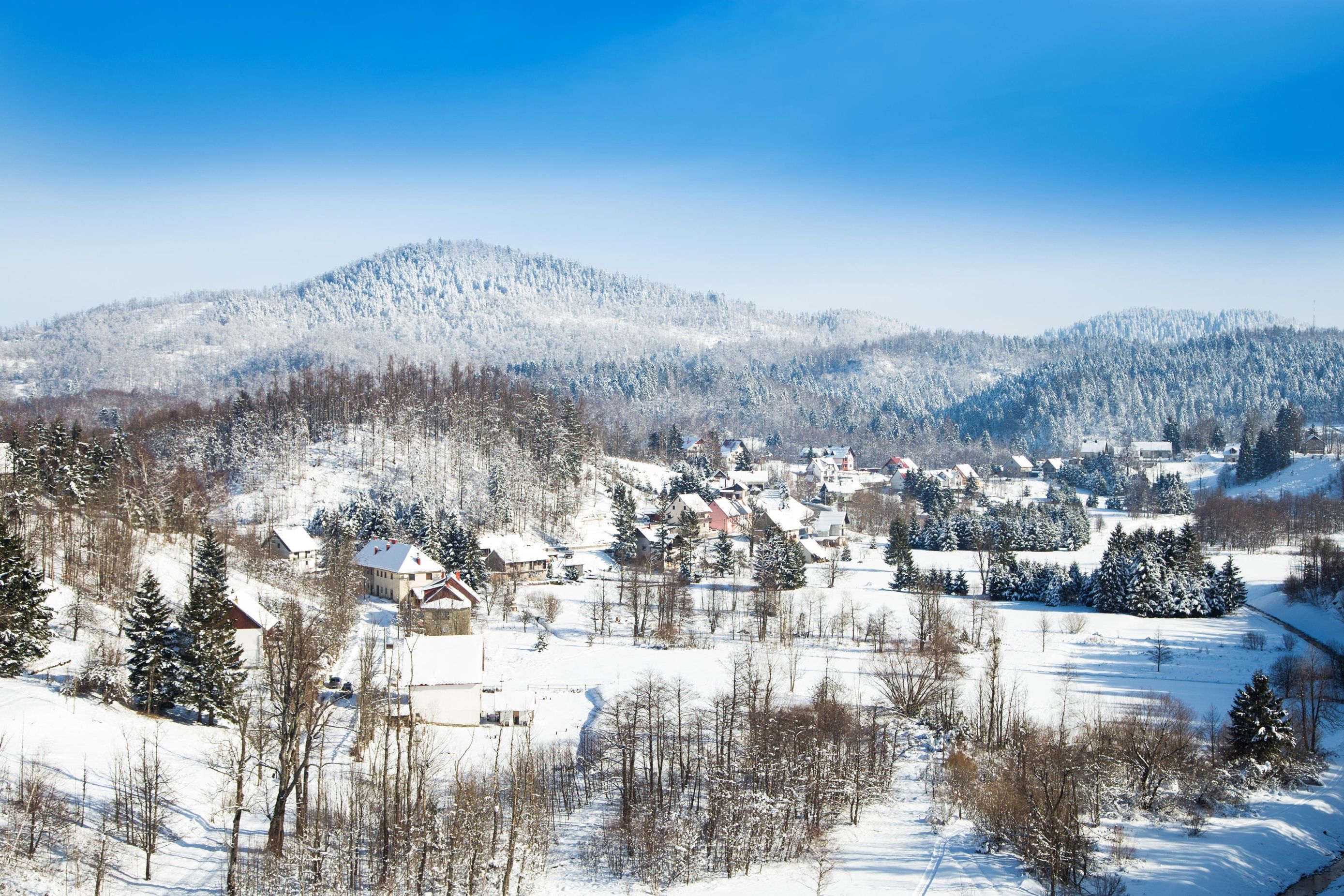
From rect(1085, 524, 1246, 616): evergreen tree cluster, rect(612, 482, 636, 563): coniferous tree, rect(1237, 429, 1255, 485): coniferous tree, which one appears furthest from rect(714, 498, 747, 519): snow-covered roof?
rect(1237, 429, 1255, 485): coniferous tree

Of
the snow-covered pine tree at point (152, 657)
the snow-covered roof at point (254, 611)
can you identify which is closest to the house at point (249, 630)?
the snow-covered roof at point (254, 611)

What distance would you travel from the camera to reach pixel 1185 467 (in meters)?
116

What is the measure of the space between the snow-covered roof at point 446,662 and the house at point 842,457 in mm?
100265

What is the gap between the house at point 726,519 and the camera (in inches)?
2817

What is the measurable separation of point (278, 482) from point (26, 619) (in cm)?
3987

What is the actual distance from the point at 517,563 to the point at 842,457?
84068mm

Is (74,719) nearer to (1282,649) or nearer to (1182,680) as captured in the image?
(1182,680)

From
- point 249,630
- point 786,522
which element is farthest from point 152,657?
point 786,522

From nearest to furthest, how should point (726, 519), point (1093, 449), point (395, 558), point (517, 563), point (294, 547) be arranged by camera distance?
1. point (395, 558)
2. point (294, 547)
3. point (517, 563)
4. point (726, 519)
5. point (1093, 449)

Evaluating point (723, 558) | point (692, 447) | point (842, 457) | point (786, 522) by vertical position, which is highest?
point (692, 447)

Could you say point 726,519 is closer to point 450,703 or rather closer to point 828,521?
point 828,521

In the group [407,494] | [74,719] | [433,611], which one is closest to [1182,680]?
[433,611]

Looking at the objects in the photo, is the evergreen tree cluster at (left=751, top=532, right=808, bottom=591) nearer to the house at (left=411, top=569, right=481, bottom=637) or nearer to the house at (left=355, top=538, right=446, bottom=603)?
the house at (left=411, top=569, right=481, bottom=637)

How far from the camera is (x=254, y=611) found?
3494cm
